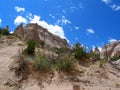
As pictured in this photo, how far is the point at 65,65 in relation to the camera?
1452 centimetres

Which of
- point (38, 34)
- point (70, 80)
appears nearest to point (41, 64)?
point (70, 80)

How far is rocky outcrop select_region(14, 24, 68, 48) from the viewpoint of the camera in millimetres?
46062

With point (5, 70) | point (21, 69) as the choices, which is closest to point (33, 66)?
point (21, 69)

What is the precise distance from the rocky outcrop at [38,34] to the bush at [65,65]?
98.0 ft

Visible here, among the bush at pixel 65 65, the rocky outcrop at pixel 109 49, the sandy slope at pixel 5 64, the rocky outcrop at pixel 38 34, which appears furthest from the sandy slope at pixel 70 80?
the rocky outcrop at pixel 109 49

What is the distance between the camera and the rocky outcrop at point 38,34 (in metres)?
46.1

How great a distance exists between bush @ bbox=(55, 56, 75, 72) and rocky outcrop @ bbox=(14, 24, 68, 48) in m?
29.9

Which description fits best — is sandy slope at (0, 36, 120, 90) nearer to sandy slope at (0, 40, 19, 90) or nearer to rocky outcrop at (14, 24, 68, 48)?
sandy slope at (0, 40, 19, 90)

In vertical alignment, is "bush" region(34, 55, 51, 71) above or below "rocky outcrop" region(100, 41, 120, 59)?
below

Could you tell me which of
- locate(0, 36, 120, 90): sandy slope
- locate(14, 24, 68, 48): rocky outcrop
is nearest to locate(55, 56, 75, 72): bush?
locate(0, 36, 120, 90): sandy slope

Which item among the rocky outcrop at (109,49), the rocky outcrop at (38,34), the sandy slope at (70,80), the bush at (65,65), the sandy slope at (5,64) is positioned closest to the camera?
the sandy slope at (70,80)

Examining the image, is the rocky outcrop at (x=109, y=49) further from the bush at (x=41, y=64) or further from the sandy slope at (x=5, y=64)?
the bush at (x=41, y=64)

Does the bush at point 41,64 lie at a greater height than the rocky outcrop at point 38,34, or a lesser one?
lesser

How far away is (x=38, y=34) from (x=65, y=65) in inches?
1517
